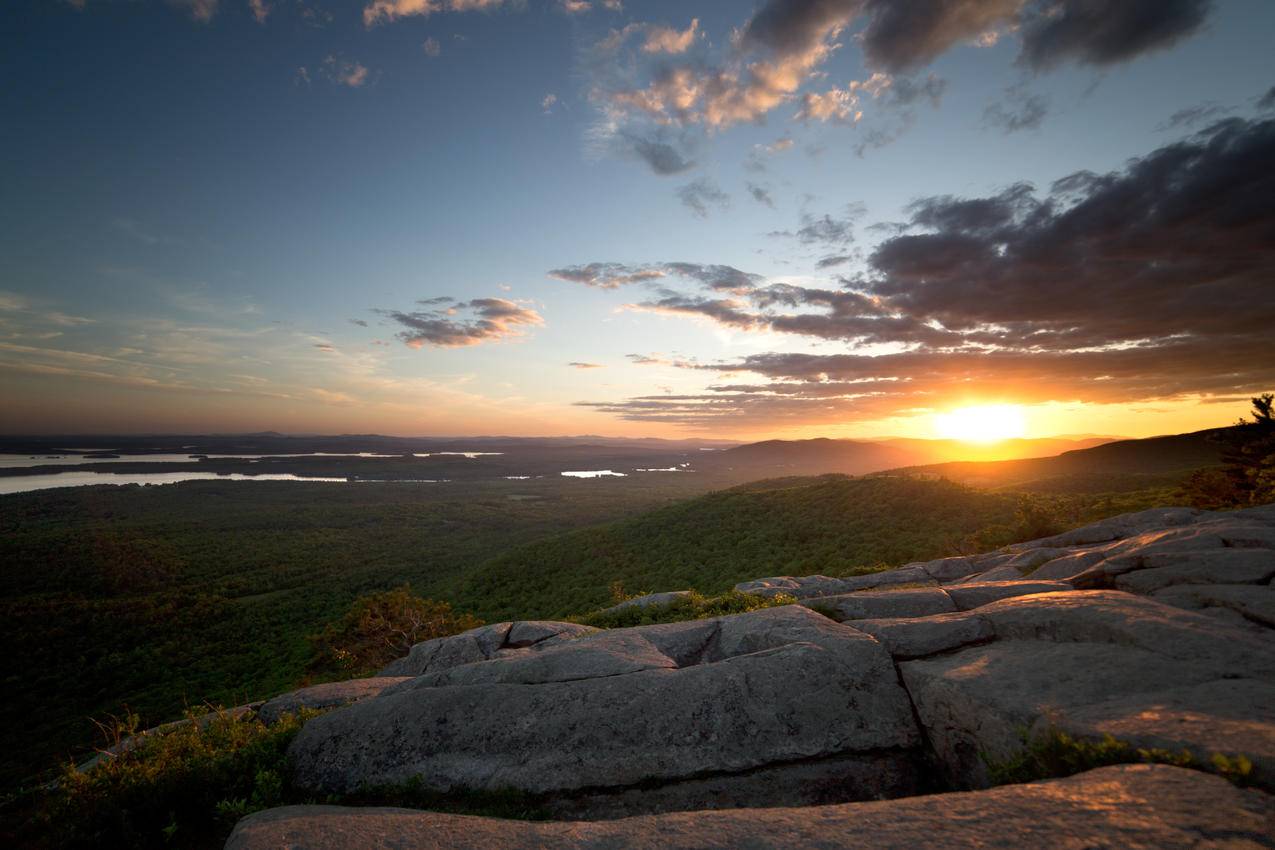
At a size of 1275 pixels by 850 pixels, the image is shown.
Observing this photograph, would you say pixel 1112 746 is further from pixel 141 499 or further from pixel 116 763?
pixel 141 499

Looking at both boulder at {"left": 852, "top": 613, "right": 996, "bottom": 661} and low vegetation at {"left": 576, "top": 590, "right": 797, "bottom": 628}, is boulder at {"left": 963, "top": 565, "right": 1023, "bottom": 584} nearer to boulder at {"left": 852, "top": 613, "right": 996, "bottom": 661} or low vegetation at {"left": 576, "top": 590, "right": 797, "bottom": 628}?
low vegetation at {"left": 576, "top": 590, "right": 797, "bottom": 628}

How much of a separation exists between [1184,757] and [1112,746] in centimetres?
59

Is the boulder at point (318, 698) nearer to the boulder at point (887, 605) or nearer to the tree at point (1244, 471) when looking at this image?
the boulder at point (887, 605)

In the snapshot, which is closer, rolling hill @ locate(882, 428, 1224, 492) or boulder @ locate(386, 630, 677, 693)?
boulder @ locate(386, 630, 677, 693)

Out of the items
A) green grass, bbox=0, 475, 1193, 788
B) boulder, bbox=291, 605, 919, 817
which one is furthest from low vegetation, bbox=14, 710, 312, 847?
green grass, bbox=0, 475, 1193, 788

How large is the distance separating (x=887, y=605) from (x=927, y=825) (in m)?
9.61

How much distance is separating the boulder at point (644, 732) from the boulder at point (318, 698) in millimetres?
3446

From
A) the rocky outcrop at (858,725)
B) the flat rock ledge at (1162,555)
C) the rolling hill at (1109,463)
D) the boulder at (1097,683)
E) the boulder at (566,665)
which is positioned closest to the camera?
the rocky outcrop at (858,725)

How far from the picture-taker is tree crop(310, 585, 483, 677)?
29000 mm

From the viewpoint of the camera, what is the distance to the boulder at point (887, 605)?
1285 centimetres

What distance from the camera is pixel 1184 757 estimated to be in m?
4.68

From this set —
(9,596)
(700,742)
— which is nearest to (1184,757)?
(700,742)

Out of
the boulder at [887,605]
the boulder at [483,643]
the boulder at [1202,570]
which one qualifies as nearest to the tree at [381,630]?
the boulder at [483,643]

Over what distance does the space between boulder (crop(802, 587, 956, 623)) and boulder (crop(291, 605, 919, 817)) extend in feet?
11.3
